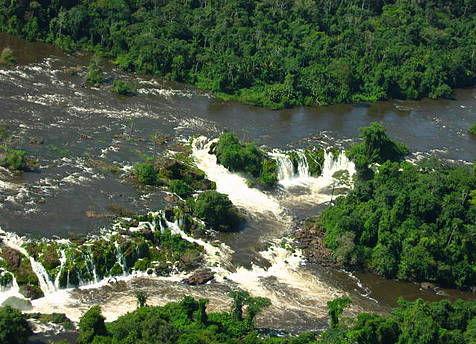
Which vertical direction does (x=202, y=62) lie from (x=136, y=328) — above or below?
above

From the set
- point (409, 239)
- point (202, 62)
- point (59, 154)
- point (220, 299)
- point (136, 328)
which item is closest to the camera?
point (136, 328)

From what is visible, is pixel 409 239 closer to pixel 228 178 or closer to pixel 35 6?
pixel 228 178

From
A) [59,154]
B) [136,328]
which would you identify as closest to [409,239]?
[136,328]

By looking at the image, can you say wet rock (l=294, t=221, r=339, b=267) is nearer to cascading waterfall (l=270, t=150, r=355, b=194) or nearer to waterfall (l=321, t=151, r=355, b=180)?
cascading waterfall (l=270, t=150, r=355, b=194)

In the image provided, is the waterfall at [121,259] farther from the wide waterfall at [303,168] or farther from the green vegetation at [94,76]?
the green vegetation at [94,76]

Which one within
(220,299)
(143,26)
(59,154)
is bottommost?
(220,299)

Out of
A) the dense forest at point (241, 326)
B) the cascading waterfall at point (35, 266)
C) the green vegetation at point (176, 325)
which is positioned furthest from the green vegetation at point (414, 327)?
the cascading waterfall at point (35, 266)

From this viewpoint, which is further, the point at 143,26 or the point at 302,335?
the point at 143,26
